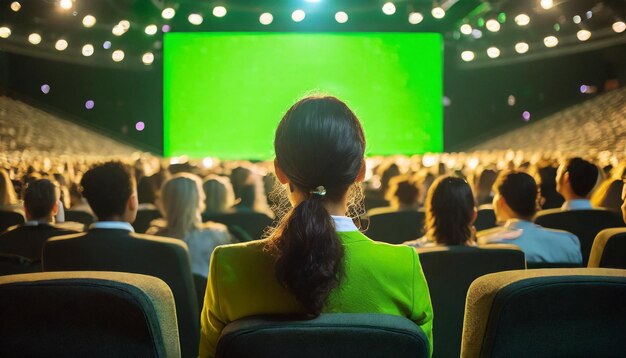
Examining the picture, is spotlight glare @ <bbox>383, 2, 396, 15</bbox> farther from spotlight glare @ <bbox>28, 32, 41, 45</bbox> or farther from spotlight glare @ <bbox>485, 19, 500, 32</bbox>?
spotlight glare @ <bbox>28, 32, 41, 45</bbox>

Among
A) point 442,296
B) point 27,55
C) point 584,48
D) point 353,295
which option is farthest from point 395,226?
point 584,48

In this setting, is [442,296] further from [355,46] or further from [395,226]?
[355,46]

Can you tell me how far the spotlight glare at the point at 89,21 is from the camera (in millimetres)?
11656

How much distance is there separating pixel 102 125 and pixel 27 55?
361cm

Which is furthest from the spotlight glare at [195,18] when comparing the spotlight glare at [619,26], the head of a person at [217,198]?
the head of a person at [217,198]

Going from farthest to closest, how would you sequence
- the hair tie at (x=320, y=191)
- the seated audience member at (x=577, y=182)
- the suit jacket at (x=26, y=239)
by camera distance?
1. the seated audience member at (x=577, y=182)
2. the suit jacket at (x=26, y=239)
3. the hair tie at (x=320, y=191)

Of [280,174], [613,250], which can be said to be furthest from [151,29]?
[280,174]

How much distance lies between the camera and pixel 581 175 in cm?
475

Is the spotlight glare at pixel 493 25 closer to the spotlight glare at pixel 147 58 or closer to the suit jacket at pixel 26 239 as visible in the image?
the spotlight glare at pixel 147 58

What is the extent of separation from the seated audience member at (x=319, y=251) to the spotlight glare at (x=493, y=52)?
12.8 m

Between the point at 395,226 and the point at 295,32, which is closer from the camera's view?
the point at 395,226

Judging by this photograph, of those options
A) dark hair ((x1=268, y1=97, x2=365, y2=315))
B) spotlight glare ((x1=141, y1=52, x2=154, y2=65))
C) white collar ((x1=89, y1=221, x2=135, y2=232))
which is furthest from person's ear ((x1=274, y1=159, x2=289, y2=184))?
spotlight glare ((x1=141, y1=52, x2=154, y2=65))

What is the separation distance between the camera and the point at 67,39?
11.9 metres

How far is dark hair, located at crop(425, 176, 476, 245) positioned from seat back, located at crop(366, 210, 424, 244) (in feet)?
5.10
